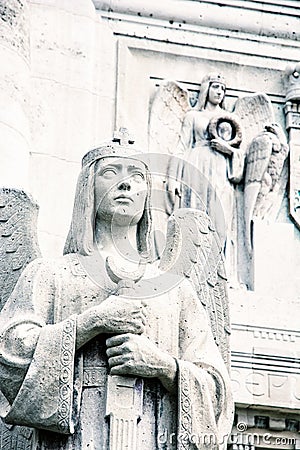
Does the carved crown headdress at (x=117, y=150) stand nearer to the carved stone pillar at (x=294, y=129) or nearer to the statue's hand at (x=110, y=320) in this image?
the statue's hand at (x=110, y=320)

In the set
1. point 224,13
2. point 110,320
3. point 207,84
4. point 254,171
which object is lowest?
point 110,320

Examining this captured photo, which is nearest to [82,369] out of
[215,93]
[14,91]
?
[14,91]

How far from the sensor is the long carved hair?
1025 cm

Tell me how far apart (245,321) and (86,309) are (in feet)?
8.37

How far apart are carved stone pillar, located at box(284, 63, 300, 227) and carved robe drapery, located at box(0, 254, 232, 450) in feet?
9.19

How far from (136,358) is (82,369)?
0.32m

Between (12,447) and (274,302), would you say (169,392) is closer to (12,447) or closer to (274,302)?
(12,447)

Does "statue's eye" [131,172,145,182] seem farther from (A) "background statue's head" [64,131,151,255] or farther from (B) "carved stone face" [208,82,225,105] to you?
(B) "carved stone face" [208,82,225,105]

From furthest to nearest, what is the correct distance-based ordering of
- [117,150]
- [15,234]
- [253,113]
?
1. [253,113]
2. [15,234]
3. [117,150]

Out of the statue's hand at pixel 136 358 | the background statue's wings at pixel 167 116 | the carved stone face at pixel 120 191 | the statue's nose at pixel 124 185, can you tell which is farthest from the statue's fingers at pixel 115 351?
the background statue's wings at pixel 167 116

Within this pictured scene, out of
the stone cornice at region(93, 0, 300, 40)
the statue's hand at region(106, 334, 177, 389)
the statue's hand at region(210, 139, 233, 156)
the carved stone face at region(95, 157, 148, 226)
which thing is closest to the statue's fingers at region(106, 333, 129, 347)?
the statue's hand at region(106, 334, 177, 389)

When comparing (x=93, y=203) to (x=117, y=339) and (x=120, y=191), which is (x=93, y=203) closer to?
(x=120, y=191)

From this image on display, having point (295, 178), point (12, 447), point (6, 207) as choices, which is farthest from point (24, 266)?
point (295, 178)

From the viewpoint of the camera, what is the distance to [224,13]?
13344 millimetres
